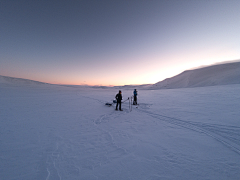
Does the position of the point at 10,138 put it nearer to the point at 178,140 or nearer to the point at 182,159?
the point at 182,159

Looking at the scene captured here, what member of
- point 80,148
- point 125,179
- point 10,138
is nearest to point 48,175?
point 80,148

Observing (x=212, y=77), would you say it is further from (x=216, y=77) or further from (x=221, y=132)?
(x=221, y=132)

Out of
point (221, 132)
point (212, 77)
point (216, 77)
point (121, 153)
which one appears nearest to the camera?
point (121, 153)

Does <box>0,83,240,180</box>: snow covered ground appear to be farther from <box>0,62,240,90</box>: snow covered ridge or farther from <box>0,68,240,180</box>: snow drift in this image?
<box>0,62,240,90</box>: snow covered ridge

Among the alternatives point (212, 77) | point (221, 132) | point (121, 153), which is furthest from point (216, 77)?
point (121, 153)

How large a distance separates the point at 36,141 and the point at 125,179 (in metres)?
4.48

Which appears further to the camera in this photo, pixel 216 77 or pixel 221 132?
pixel 216 77

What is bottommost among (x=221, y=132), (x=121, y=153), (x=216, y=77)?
(x=121, y=153)

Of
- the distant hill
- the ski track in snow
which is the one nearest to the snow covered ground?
the ski track in snow

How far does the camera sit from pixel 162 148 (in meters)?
4.02

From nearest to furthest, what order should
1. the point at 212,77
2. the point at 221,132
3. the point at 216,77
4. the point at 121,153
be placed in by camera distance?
the point at 121,153
the point at 221,132
the point at 216,77
the point at 212,77

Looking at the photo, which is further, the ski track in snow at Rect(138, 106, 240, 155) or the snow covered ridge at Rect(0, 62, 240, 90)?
the snow covered ridge at Rect(0, 62, 240, 90)

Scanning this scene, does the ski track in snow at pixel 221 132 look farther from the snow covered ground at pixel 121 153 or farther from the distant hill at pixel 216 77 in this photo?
the distant hill at pixel 216 77

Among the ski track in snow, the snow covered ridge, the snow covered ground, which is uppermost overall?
Result: the snow covered ridge
